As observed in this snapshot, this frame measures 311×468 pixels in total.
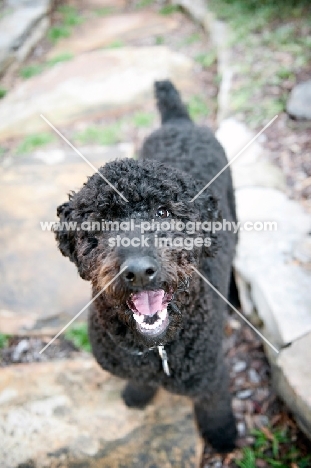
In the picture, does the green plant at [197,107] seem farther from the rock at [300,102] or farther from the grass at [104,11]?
the grass at [104,11]

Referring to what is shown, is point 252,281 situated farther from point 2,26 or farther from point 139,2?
point 139,2

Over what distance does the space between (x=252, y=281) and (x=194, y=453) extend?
1.25 metres

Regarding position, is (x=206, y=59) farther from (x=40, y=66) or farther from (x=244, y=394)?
(x=244, y=394)

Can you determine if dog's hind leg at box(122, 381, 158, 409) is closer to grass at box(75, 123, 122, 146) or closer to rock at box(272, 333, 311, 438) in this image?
rock at box(272, 333, 311, 438)

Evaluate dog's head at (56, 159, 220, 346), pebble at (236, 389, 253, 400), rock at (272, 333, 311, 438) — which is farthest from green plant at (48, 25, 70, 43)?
rock at (272, 333, 311, 438)

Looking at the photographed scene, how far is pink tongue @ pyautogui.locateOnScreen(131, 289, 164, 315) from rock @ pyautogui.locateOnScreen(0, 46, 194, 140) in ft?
15.8

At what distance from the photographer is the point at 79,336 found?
3.47 meters

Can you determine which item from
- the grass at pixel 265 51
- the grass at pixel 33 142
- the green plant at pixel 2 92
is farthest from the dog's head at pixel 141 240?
the green plant at pixel 2 92

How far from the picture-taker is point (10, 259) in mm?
3930

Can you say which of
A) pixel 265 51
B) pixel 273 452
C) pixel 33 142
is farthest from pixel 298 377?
pixel 265 51

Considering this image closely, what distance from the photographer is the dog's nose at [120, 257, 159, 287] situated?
1.67 m

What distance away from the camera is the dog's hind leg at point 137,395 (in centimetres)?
263

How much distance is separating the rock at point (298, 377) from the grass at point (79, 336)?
1587 millimetres

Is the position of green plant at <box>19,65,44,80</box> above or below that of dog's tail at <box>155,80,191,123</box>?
below
